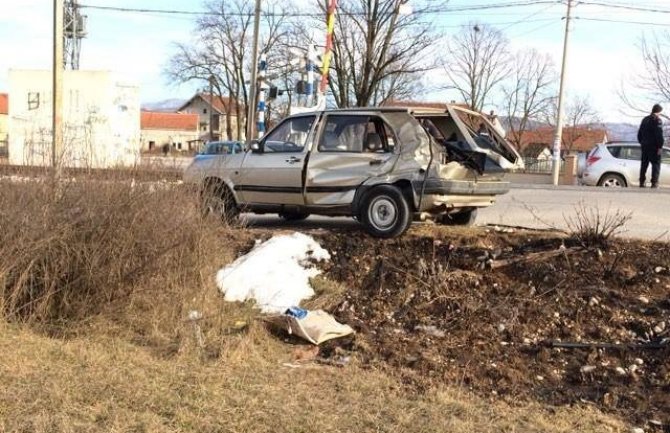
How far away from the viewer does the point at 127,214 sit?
5.85 metres

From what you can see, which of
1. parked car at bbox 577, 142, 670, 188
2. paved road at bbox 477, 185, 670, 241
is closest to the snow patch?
paved road at bbox 477, 185, 670, 241

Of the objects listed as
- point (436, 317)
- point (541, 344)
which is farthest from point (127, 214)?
point (541, 344)

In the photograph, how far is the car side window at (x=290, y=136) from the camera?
343 inches

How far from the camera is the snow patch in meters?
7.02

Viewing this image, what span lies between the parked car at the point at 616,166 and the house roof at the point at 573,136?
195 ft

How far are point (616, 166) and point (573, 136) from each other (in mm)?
64503

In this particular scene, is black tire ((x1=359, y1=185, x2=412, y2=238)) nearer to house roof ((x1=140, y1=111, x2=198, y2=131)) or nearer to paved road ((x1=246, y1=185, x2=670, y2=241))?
paved road ((x1=246, y1=185, x2=670, y2=241))

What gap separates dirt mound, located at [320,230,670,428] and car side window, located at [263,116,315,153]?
1.38 m

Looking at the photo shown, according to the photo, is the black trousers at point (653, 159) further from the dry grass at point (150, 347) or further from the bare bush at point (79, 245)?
the bare bush at point (79, 245)

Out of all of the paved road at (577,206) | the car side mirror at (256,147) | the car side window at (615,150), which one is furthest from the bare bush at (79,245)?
the car side window at (615,150)

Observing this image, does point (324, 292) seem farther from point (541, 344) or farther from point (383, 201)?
point (541, 344)

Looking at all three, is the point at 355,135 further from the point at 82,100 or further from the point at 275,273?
the point at 82,100

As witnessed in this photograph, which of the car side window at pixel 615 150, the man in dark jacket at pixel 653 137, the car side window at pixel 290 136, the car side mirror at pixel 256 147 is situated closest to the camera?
the car side window at pixel 290 136

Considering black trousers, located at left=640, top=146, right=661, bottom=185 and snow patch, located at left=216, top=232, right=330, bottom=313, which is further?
black trousers, located at left=640, top=146, right=661, bottom=185
